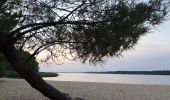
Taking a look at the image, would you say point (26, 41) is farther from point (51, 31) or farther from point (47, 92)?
point (47, 92)

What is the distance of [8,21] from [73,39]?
1.04 m

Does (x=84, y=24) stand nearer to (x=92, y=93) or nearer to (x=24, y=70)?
(x=24, y=70)

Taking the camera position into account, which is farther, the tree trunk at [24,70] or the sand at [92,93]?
the sand at [92,93]

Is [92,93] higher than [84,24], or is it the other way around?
[84,24]

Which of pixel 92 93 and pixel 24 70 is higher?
pixel 24 70

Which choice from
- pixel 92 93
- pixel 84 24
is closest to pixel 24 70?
pixel 84 24

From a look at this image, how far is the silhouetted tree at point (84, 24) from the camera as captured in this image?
261 inches

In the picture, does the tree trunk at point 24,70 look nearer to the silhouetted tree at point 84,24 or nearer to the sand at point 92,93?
the silhouetted tree at point 84,24

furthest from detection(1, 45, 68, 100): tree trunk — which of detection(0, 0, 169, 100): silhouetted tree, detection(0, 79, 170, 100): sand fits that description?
detection(0, 79, 170, 100): sand

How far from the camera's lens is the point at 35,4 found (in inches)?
267

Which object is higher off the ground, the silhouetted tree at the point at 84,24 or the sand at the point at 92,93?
the silhouetted tree at the point at 84,24

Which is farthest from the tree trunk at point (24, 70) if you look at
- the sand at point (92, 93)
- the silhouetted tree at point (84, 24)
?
the sand at point (92, 93)

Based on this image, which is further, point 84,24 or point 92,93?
point 92,93

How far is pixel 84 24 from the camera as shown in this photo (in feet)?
22.1
